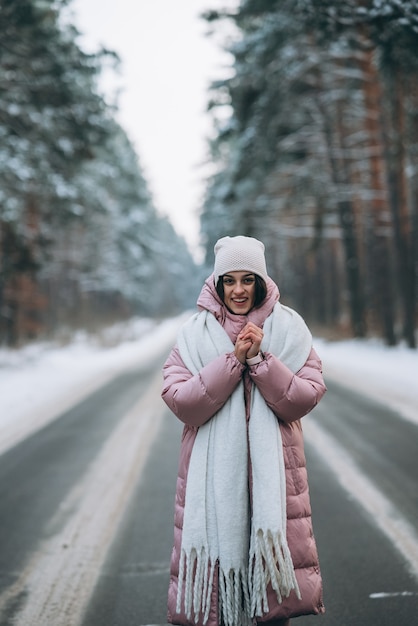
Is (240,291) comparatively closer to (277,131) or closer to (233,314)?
(233,314)

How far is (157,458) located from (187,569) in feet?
15.6

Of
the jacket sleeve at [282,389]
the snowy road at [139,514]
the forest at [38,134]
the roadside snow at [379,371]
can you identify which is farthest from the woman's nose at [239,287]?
the forest at [38,134]

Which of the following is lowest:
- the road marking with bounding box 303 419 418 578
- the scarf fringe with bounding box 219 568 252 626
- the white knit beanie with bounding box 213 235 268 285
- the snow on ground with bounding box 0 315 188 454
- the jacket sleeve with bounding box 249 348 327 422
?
the road marking with bounding box 303 419 418 578

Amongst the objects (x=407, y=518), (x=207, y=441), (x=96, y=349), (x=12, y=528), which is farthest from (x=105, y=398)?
(x=96, y=349)

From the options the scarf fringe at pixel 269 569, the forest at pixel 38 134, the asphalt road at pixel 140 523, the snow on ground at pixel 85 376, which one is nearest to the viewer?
the scarf fringe at pixel 269 569

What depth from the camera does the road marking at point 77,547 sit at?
3.39 m

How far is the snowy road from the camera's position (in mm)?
3412

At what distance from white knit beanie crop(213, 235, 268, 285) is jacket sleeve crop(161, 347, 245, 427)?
38 centimetres

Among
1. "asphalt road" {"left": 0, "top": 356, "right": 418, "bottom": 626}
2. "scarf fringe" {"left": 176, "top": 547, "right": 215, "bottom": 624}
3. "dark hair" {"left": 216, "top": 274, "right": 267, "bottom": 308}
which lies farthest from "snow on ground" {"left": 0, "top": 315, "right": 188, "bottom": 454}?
"dark hair" {"left": 216, "top": 274, "right": 267, "bottom": 308}

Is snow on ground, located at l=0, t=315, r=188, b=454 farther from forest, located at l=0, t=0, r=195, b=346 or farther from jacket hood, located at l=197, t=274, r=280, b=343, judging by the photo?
jacket hood, located at l=197, t=274, r=280, b=343

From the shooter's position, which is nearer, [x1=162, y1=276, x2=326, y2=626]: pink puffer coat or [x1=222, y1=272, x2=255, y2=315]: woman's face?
[x1=162, y1=276, x2=326, y2=626]: pink puffer coat

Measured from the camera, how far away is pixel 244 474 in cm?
238

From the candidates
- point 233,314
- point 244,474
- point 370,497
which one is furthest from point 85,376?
point 244,474

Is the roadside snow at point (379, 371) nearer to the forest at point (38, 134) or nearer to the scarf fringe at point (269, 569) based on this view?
the scarf fringe at point (269, 569)
